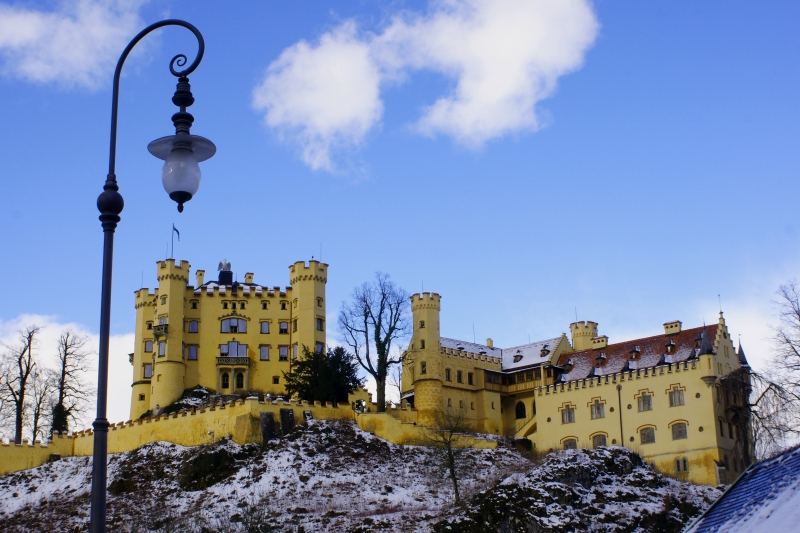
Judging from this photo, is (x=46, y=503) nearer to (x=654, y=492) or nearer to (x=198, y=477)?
(x=198, y=477)

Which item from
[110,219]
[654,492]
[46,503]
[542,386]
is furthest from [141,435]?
[110,219]

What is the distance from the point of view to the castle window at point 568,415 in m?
75.4

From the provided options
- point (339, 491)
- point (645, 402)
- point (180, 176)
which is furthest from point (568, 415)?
point (180, 176)

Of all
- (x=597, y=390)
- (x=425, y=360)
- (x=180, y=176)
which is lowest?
(x=180, y=176)

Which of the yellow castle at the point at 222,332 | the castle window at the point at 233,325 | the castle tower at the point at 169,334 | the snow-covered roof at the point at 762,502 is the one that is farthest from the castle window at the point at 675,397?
the snow-covered roof at the point at 762,502

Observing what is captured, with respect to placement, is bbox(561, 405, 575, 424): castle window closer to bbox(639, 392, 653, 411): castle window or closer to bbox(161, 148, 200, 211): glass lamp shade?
→ bbox(639, 392, 653, 411): castle window

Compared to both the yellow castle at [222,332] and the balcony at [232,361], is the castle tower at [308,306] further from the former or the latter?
the balcony at [232,361]

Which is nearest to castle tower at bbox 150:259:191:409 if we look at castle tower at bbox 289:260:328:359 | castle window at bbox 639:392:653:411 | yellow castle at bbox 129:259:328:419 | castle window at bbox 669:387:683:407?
yellow castle at bbox 129:259:328:419

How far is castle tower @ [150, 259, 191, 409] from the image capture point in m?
80.9

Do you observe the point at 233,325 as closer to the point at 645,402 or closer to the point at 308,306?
the point at 308,306

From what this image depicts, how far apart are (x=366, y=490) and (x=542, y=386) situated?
23249 mm

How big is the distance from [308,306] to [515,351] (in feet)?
60.0

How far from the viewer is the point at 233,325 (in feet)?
278

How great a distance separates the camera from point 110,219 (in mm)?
14516
